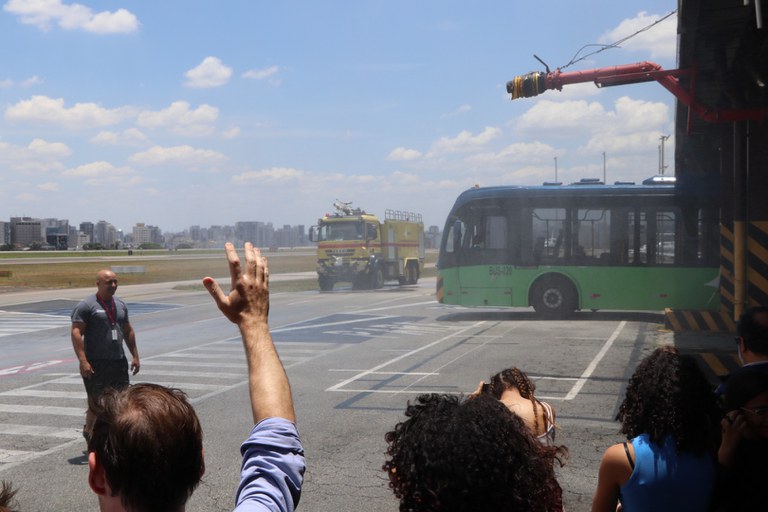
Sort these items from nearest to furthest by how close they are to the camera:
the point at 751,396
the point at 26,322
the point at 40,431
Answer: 1. the point at 751,396
2. the point at 40,431
3. the point at 26,322

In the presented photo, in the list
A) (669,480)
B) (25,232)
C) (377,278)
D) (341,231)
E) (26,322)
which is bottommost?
(26,322)

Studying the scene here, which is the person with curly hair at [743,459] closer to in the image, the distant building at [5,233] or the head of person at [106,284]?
the head of person at [106,284]

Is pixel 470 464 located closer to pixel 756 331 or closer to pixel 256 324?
pixel 256 324

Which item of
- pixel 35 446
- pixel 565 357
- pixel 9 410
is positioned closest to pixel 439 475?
pixel 35 446

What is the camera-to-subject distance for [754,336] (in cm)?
393

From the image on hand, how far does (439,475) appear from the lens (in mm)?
1767

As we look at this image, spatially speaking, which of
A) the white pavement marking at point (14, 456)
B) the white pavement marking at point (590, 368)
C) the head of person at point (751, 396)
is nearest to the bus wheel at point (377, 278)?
the white pavement marking at point (590, 368)

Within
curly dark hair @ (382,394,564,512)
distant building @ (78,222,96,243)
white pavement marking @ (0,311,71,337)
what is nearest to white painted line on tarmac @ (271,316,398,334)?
white pavement marking @ (0,311,71,337)

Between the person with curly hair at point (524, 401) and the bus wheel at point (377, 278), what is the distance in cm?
3030

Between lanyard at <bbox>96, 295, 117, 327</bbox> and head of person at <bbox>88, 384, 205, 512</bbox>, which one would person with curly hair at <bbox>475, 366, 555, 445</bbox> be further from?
lanyard at <bbox>96, 295, 117, 327</bbox>

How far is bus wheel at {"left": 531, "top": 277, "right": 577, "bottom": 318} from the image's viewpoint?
20609mm

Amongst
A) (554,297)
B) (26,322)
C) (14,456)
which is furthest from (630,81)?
(26,322)

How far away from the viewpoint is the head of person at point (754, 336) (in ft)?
12.8

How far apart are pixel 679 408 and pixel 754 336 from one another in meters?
1.23
